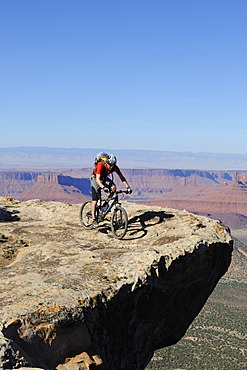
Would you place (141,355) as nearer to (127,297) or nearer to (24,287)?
(127,297)

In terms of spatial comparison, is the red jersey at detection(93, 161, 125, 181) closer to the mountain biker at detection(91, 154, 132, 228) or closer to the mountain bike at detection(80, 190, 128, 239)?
the mountain biker at detection(91, 154, 132, 228)

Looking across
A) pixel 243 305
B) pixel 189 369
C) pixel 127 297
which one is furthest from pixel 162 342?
pixel 243 305

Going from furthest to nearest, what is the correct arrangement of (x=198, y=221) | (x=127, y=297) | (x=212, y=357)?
(x=212, y=357), (x=198, y=221), (x=127, y=297)

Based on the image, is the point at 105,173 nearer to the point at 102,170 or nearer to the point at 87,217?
the point at 102,170

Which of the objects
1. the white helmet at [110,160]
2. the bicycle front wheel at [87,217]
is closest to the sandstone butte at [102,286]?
the bicycle front wheel at [87,217]

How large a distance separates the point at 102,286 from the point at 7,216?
9.16 meters

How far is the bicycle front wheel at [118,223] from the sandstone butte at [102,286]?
291 mm

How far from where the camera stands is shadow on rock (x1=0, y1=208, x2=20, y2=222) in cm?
1664

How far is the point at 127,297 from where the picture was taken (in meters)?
9.78

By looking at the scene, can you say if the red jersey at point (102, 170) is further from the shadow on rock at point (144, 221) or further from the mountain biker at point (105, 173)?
the shadow on rock at point (144, 221)

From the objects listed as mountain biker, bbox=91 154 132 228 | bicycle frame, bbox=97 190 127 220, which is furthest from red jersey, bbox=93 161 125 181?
bicycle frame, bbox=97 190 127 220

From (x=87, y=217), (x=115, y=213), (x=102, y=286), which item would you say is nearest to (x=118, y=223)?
(x=115, y=213)

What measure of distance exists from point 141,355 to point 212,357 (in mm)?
33888

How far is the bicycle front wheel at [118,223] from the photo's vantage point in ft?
43.1
